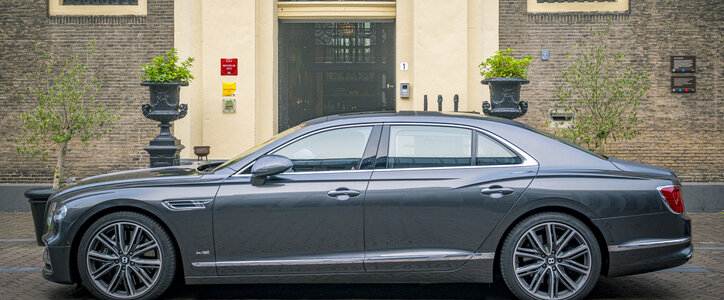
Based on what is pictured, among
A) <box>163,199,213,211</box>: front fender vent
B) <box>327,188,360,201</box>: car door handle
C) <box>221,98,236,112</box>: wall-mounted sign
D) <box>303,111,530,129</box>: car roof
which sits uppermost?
A: <box>221,98,236,112</box>: wall-mounted sign

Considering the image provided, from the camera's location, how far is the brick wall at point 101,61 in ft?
41.4

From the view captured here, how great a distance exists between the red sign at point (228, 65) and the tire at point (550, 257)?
8.39 m

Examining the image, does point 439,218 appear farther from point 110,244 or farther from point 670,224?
point 110,244

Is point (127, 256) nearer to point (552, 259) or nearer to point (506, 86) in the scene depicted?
point (552, 259)

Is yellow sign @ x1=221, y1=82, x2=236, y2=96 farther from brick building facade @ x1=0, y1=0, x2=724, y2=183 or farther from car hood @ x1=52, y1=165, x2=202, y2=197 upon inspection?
car hood @ x1=52, y1=165, x2=202, y2=197

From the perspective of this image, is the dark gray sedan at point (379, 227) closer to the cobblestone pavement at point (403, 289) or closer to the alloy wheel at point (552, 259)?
the alloy wheel at point (552, 259)

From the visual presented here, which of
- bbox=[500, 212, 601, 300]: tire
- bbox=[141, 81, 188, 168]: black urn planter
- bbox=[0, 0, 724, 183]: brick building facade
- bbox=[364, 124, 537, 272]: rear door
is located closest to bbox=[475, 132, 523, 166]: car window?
bbox=[364, 124, 537, 272]: rear door

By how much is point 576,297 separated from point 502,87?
5185mm

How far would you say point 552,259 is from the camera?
5098 mm

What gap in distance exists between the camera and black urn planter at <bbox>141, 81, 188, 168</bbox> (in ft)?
33.3

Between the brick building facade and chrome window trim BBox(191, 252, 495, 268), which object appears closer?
chrome window trim BBox(191, 252, 495, 268)

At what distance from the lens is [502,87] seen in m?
9.88

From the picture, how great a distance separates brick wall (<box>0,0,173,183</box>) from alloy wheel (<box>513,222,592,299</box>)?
919 centimetres

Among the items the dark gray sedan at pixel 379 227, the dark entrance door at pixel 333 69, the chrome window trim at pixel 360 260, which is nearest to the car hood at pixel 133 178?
the dark gray sedan at pixel 379 227
